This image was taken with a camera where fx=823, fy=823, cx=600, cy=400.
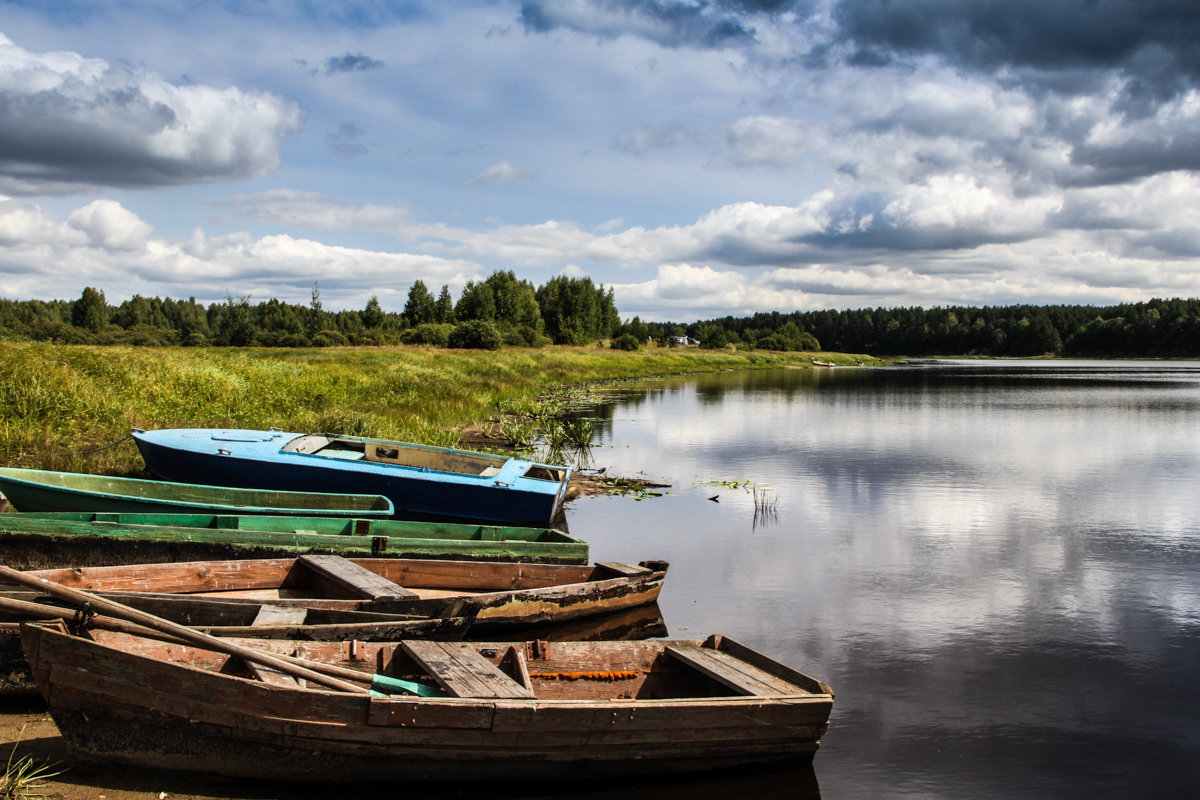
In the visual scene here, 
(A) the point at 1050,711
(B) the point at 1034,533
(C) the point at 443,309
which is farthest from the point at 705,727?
(C) the point at 443,309

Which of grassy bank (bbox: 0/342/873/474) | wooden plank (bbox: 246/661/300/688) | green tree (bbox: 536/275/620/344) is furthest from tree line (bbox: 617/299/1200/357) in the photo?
wooden plank (bbox: 246/661/300/688)

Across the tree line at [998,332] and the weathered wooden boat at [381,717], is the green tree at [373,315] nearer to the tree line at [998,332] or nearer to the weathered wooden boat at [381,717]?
the tree line at [998,332]

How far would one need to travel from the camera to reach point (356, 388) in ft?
92.4

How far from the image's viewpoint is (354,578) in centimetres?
825

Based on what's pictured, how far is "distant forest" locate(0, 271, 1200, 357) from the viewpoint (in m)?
79.8

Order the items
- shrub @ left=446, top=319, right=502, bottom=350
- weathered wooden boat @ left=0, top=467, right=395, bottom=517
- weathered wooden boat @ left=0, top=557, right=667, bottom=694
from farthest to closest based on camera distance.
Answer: shrub @ left=446, top=319, right=502, bottom=350 → weathered wooden boat @ left=0, top=467, right=395, bottom=517 → weathered wooden boat @ left=0, top=557, right=667, bottom=694

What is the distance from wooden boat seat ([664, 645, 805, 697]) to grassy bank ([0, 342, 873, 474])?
12.0 m

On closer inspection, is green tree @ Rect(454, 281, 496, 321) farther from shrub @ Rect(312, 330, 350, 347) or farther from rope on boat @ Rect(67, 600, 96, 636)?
rope on boat @ Rect(67, 600, 96, 636)

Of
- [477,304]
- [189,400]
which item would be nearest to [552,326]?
[477,304]

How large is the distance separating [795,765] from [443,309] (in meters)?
108

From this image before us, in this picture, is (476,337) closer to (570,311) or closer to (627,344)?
(627,344)

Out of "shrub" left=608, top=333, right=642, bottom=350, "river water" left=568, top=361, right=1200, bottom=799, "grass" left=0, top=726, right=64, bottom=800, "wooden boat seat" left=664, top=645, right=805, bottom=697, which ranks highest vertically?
"shrub" left=608, top=333, right=642, bottom=350

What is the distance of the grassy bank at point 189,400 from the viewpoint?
14977 mm

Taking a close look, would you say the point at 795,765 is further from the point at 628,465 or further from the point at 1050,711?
the point at 628,465
